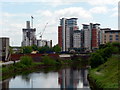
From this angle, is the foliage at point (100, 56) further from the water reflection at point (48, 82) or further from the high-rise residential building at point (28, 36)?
the high-rise residential building at point (28, 36)

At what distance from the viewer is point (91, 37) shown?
5238cm

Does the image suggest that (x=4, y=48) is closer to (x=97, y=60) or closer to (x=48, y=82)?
(x=97, y=60)

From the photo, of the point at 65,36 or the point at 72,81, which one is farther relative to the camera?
the point at 65,36

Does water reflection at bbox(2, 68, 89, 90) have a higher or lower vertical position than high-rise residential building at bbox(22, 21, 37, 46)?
lower

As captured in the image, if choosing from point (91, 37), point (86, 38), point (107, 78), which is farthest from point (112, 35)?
point (107, 78)

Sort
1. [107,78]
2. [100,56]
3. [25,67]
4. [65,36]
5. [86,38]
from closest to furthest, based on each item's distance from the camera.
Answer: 1. [107,78]
2. [100,56]
3. [25,67]
4. [86,38]
5. [65,36]

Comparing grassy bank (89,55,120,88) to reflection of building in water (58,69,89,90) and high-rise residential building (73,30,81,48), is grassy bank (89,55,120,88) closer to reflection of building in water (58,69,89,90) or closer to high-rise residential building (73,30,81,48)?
reflection of building in water (58,69,89,90)

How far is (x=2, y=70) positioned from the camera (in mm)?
20969

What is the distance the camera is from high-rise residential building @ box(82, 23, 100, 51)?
170ft

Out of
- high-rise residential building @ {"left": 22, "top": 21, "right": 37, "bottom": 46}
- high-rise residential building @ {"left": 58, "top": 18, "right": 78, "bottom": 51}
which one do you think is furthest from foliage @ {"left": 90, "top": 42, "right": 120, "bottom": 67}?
high-rise residential building @ {"left": 22, "top": 21, "right": 37, "bottom": 46}

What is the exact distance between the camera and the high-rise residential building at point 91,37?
5188 cm

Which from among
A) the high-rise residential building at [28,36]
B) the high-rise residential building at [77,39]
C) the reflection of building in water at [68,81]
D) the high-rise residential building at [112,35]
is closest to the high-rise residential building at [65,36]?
the high-rise residential building at [77,39]

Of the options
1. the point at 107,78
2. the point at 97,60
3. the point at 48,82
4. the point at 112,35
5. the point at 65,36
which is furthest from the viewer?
the point at 65,36

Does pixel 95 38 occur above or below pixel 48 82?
above
